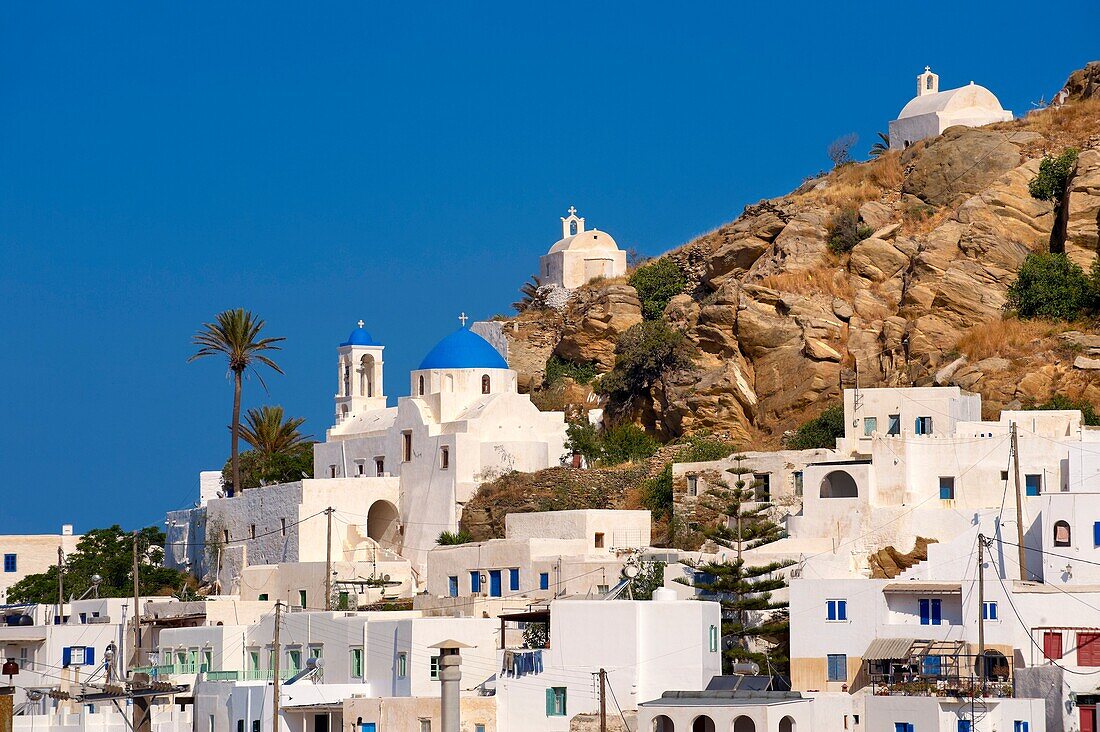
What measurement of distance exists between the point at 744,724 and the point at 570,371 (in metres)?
37.4

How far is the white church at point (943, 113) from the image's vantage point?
78.9 meters

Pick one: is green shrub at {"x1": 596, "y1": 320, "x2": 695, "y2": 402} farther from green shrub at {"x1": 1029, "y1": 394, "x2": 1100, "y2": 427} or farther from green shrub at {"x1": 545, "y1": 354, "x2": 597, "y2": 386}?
green shrub at {"x1": 1029, "y1": 394, "x2": 1100, "y2": 427}

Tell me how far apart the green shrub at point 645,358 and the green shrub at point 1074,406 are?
15555mm

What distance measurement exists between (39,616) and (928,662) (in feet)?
107

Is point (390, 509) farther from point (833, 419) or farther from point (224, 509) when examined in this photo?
point (833, 419)

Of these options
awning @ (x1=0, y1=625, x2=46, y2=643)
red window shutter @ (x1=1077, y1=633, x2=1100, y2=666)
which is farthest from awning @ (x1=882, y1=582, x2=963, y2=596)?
awning @ (x1=0, y1=625, x2=46, y2=643)

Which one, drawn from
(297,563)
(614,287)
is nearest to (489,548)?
(297,563)

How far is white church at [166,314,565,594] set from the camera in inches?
2534

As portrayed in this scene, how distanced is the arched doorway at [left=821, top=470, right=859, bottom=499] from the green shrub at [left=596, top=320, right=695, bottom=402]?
16.0 m

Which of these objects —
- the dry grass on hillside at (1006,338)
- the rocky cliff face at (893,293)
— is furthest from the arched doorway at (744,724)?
the dry grass on hillside at (1006,338)

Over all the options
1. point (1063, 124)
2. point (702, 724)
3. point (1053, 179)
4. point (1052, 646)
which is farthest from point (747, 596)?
point (1063, 124)

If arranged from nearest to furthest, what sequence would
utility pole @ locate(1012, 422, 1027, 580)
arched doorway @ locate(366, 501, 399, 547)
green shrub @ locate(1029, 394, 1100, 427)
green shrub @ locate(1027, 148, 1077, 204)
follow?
utility pole @ locate(1012, 422, 1027, 580) → green shrub @ locate(1029, 394, 1100, 427) → arched doorway @ locate(366, 501, 399, 547) → green shrub @ locate(1027, 148, 1077, 204)

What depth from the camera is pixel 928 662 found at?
46.2 m

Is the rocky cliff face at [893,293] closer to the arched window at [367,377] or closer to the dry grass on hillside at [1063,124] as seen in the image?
the dry grass on hillside at [1063,124]
